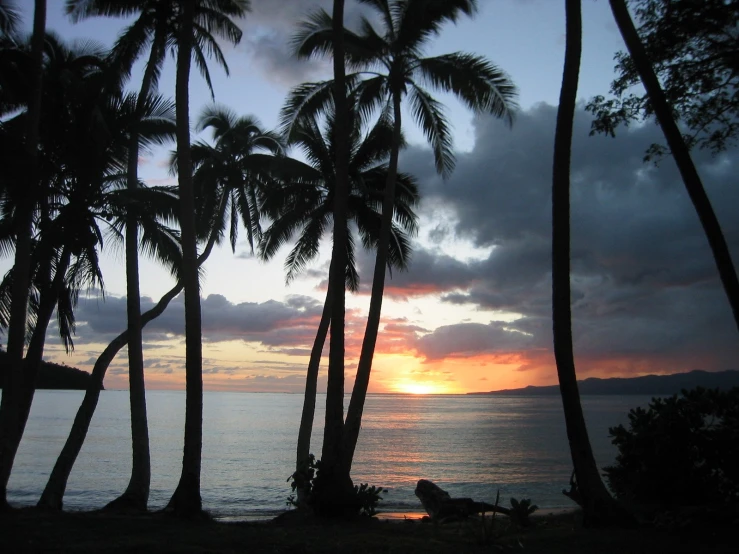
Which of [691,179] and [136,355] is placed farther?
[136,355]

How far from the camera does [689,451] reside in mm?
9812

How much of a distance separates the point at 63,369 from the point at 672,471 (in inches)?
6345

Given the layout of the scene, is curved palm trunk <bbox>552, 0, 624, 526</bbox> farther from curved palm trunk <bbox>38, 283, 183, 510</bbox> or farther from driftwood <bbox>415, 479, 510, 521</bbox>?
curved palm trunk <bbox>38, 283, 183, 510</bbox>

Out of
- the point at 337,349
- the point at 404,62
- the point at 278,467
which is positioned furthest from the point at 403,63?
the point at 278,467

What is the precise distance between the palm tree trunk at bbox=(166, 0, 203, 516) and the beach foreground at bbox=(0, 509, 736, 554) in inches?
28.0

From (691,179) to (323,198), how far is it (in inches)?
499

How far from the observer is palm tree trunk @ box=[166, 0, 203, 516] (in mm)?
10055

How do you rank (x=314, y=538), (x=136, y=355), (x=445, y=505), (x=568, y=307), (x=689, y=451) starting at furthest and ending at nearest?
(x=136, y=355)
(x=445, y=505)
(x=689, y=451)
(x=568, y=307)
(x=314, y=538)

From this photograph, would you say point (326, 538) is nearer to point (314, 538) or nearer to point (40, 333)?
point (314, 538)

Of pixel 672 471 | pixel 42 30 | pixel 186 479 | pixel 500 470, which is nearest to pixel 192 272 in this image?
pixel 186 479

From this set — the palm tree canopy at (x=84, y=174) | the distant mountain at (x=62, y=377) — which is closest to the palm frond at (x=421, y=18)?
the palm tree canopy at (x=84, y=174)

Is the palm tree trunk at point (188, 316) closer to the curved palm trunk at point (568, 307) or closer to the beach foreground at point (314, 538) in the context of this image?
the beach foreground at point (314, 538)

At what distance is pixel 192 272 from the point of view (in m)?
10.8

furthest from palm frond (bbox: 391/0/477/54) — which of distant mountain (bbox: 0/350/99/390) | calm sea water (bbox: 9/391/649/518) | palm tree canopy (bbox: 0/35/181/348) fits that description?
distant mountain (bbox: 0/350/99/390)
